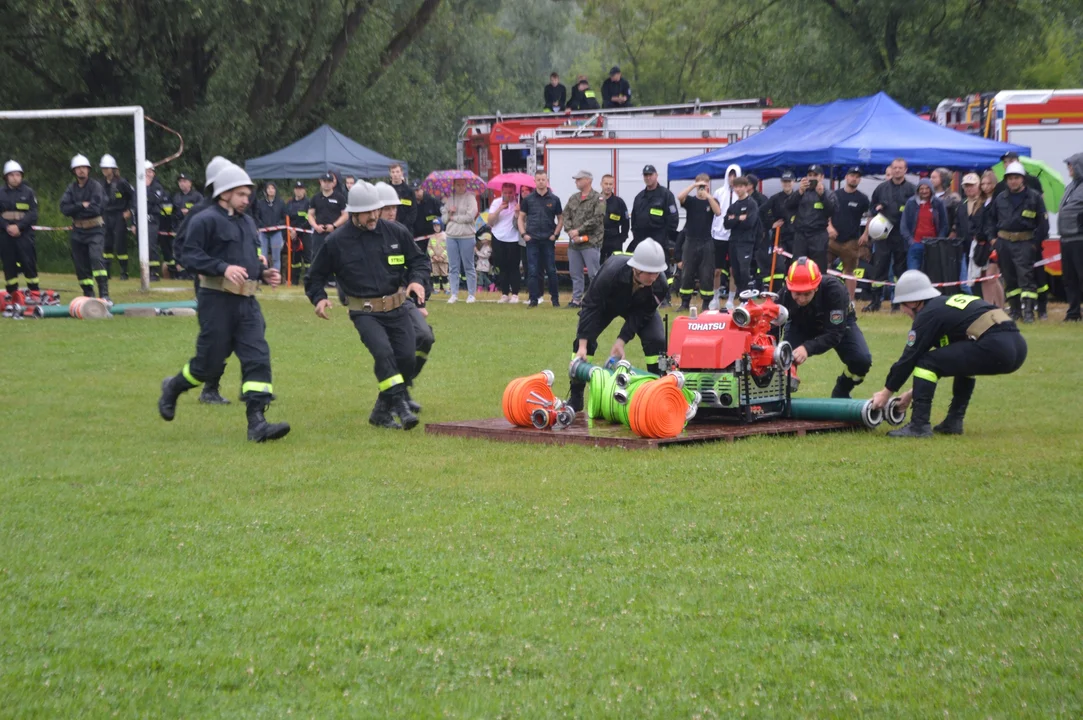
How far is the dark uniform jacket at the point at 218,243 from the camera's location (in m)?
10.6

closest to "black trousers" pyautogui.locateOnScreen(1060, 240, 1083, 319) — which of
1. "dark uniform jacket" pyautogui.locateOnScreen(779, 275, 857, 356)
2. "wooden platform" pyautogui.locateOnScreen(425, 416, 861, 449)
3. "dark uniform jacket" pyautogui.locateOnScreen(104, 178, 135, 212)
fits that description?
"dark uniform jacket" pyautogui.locateOnScreen(779, 275, 857, 356)

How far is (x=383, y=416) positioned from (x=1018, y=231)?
11.9 meters

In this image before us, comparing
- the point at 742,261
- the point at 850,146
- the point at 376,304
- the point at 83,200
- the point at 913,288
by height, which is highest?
the point at 850,146

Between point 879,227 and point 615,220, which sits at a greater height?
point 615,220

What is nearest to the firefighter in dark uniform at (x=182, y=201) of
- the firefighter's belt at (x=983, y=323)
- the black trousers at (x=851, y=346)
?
the black trousers at (x=851, y=346)

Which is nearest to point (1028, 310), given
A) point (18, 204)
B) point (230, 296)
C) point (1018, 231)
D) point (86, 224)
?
point (1018, 231)

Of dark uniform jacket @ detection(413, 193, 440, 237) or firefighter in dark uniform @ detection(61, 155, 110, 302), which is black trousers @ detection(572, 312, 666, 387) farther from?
dark uniform jacket @ detection(413, 193, 440, 237)

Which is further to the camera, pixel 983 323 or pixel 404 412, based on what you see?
pixel 404 412

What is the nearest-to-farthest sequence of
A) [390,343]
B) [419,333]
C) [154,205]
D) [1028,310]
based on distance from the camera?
1. [390,343]
2. [419,333]
3. [1028,310]
4. [154,205]

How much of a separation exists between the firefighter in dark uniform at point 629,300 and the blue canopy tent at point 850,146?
12.2 metres

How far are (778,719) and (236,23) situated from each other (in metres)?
29.0

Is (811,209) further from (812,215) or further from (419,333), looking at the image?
(419,333)

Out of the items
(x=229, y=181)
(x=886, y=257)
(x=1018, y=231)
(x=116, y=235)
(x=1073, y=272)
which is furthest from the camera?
(x=116, y=235)

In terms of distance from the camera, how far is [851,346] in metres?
11.5
